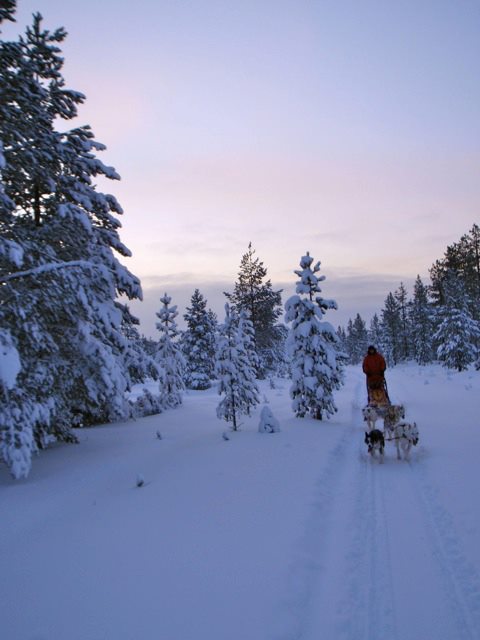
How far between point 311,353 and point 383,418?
13.4 feet

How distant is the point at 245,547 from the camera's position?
17.3ft

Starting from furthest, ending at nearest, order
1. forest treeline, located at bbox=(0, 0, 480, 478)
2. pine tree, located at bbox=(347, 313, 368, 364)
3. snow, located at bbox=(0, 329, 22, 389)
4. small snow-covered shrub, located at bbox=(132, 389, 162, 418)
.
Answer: pine tree, located at bbox=(347, 313, 368, 364)
small snow-covered shrub, located at bbox=(132, 389, 162, 418)
forest treeline, located at bbox=(0, 0, 480, 478)
snow, located at bbox=(0, 329, 22, 389)

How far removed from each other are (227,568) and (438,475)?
524 cm

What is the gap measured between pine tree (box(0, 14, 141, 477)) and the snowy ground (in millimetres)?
1717

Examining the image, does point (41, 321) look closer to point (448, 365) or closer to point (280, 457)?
point (280, 457)

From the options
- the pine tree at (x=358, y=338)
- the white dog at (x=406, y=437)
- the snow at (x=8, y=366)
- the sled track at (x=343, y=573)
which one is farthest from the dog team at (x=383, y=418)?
the pine tree at (x=358, y=338)

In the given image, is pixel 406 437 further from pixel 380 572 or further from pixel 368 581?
pixel 368 581

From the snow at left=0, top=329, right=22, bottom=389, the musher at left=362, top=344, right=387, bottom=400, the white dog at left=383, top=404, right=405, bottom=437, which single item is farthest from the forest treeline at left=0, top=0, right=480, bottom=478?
the white dog at left=383, top=404, right=405, bottom=437

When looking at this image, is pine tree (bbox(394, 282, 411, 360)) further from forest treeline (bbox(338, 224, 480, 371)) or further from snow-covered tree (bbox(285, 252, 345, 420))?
snow-covered tree (bbox(285, 252, 345, 420))

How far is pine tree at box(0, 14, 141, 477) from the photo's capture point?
8438mm

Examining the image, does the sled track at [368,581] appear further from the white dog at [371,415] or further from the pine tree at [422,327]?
the pine tree at [422,327]

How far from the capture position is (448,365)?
133 feet

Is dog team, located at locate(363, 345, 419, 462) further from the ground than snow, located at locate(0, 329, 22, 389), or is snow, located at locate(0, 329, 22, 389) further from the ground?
snow, located at locate(0, 329, 22, 389)

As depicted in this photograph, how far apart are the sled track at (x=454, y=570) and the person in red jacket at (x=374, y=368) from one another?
253 inches
